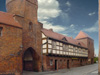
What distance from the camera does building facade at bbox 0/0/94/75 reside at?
16188 mm

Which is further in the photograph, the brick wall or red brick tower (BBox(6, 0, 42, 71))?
red brick tower (BBox(6, 0, 42, 71))

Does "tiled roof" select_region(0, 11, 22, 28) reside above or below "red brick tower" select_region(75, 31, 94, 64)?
above

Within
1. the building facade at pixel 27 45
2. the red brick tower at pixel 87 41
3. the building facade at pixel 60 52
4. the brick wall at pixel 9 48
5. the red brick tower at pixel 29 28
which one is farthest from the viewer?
the red brick tower at pixel 87 41

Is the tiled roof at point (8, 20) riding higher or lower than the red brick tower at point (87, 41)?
higher

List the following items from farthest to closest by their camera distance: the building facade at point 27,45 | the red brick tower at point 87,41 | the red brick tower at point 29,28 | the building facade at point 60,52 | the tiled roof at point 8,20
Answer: the red brick tower at point 87,41, the building facade at point 60,52, the red brick tower at point 29,28, the tiled roof at point 8,20, the building facade at point 27,45

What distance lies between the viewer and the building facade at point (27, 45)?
53.1 feet

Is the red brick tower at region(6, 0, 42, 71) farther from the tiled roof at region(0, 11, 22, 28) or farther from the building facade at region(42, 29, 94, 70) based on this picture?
the building facade at region(42, 29, 94, 70)

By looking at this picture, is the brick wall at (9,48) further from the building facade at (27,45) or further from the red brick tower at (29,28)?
the red brick tower at (29,28)

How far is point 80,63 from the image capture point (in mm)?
36625

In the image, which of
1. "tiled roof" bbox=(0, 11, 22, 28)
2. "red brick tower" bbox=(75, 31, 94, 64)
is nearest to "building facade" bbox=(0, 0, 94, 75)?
"tiled roof" bbox=(0, 11, 22, 28)

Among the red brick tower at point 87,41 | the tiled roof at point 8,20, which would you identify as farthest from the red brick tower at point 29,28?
the red brick tower at point 87,41

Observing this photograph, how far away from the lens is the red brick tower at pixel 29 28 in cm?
2027

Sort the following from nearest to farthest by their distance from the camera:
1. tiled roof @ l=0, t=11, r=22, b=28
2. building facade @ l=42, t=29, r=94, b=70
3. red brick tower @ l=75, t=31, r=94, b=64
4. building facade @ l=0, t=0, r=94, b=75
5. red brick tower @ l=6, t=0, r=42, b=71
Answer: building facade @ l=0, t=0, r=94, b=75 → tiled roof @ l=0, t=11, r=22, b=28 → red brick tower @ l=6, t=0, r=42, b=71 → building facade @ l=42, t=29, r=94, b=70 → red brick tower @ l=75, t=31, r=94, b=64

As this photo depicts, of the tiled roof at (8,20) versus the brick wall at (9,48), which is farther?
the tiled roof at (8,20)
